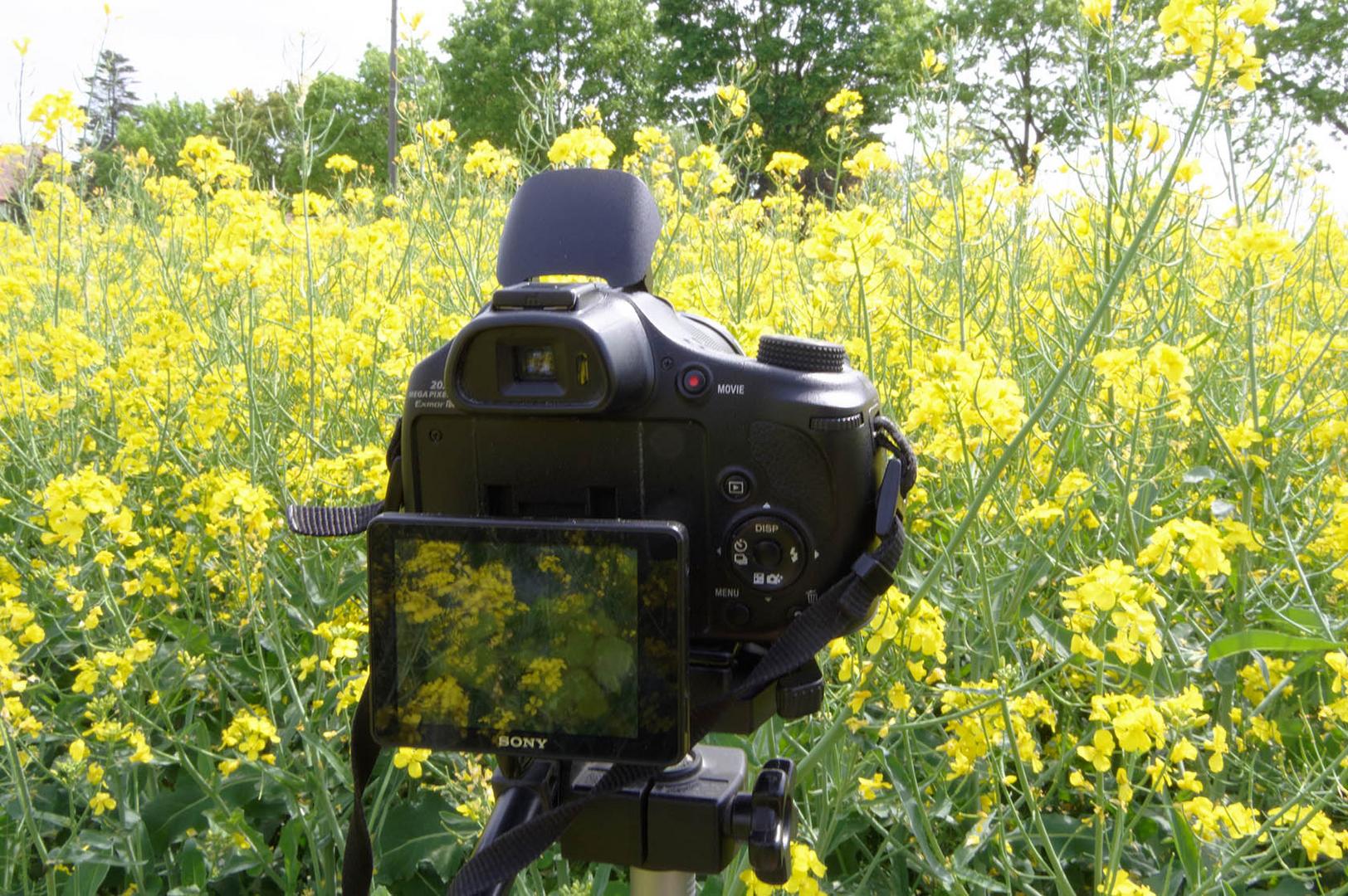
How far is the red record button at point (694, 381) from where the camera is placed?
789 mm

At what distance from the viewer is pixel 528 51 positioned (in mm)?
17969

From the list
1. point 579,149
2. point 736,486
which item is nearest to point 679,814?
point 736,486

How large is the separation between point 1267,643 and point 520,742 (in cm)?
89

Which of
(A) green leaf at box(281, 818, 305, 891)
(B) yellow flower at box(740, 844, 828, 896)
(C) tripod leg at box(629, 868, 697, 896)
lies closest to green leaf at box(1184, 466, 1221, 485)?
(B) yellow flower at box(740, 844, 828, 896)

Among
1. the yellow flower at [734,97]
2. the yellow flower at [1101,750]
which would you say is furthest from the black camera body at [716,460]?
the yellow flower at [734,97]

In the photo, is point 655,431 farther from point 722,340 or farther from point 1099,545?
point 1099,545

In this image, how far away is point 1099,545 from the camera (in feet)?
6.57

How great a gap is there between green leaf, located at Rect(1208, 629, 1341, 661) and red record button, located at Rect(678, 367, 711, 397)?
2.53ft

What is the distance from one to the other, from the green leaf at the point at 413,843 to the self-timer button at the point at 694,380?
3.25 feet

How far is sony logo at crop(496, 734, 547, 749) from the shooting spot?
746mm

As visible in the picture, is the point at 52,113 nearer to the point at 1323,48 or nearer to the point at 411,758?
the point at 411,758

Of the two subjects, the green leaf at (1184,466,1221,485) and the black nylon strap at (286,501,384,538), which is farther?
the green leaf at (1184,466,1221,485)

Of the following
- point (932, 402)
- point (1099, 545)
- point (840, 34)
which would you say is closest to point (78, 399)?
point (932, 402)

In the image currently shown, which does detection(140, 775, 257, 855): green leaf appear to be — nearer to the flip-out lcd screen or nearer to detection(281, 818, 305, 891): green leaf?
detection(281, 818, 305, 891): green leaf
